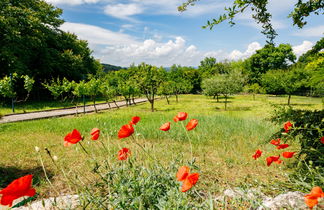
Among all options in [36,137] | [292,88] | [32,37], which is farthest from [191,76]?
[36,137]

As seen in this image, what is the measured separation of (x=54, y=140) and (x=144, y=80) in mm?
13144

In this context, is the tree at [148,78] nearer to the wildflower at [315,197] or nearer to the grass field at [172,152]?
the grass field at [172,152]

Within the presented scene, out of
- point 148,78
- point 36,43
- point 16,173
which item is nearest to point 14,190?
point 16,173

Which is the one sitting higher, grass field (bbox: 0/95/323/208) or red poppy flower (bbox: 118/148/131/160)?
red poppy flower (bbox: 118/148/131/160)

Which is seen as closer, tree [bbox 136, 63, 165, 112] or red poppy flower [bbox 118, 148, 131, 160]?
red poppy flower [bbox 118, 148, 131, 160]

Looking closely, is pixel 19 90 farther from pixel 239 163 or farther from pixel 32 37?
pixel 239 163

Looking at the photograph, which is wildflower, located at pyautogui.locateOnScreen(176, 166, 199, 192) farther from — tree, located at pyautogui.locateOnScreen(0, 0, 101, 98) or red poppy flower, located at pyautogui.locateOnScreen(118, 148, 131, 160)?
tree, located at pyautogui.locateOnScreen(0, 0, 101, 98)

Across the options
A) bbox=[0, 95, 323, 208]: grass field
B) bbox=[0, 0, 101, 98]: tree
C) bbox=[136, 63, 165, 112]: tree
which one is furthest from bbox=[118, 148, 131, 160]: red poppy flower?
bbox=[0, 0, 101, 98]: tree

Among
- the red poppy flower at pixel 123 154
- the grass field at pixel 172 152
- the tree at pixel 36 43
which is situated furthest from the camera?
the tree at pixel 36 43

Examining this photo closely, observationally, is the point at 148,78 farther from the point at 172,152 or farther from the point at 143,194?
the point at 143,194

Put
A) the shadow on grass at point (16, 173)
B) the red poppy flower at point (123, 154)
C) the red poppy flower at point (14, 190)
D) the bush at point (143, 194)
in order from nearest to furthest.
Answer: the red poppy flower at point (14, 190), the bush at point (143, 194), the red poppy flower at point (123, 154), the shadow on grass at point (16, 173)

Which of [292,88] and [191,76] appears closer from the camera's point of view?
[292,88]

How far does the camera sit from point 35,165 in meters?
5.29

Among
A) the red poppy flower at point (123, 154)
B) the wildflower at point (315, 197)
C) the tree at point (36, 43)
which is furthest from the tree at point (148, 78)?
the wildflower at point (315, 197)
